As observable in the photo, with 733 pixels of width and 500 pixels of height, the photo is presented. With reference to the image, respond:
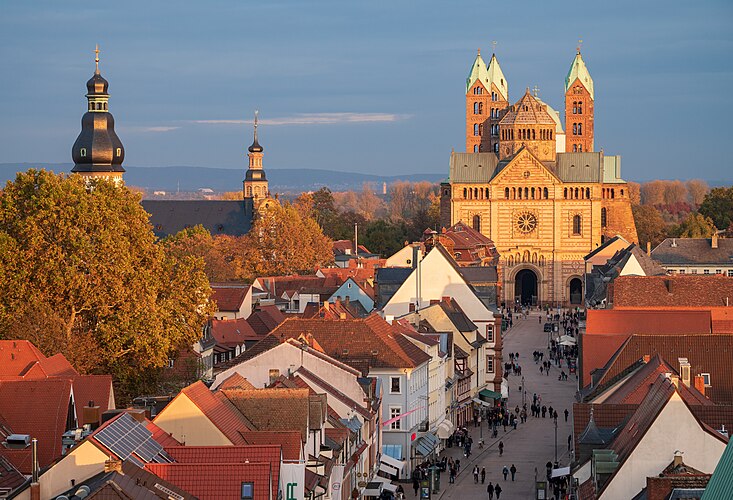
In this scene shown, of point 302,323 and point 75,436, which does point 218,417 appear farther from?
point 302,323

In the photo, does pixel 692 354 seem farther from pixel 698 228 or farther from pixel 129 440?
pixel 698 228

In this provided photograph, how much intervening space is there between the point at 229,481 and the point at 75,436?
17.0 ft

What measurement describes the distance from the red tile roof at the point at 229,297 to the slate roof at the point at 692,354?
37070mm

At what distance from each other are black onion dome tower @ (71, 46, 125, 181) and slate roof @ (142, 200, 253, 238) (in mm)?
61250

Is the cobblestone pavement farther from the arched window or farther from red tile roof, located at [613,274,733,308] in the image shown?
the arched window

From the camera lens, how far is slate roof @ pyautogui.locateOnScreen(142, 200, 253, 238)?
597ft

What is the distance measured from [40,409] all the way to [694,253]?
335ft

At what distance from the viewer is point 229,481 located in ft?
114

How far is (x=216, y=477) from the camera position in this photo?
115 feet

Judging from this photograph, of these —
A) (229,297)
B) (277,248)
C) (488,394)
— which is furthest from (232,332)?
(277,248)

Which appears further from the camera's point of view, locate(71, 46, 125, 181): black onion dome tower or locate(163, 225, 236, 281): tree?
locate(163, 225, 236, 281): tree

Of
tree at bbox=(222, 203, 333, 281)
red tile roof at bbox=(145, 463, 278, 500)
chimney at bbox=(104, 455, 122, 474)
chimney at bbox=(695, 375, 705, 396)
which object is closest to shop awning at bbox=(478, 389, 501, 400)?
chimney at bbox=(695, 375, 705, 396)

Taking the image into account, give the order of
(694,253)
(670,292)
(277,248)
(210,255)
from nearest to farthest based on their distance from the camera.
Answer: (670,292) < (210,255) < (277,248) < (694,253)

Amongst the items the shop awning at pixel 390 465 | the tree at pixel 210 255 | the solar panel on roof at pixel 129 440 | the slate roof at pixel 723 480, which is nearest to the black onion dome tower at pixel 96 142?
the tree at pixel 210 255
